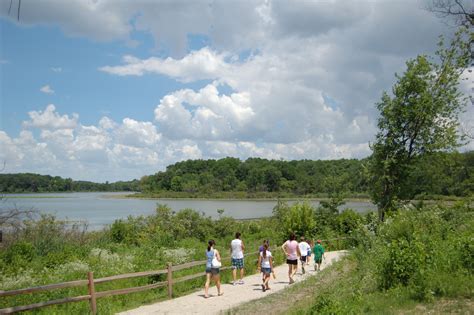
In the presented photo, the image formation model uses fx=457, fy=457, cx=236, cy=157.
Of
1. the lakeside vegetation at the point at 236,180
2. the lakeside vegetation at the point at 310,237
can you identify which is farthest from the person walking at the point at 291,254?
the lakeside vegetation at the point at 236,180

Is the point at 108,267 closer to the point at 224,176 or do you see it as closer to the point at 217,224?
the point at 217,224

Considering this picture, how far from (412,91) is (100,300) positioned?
23340mm

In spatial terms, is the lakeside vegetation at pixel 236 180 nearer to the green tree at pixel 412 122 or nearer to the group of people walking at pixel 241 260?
the green tree at pixel 412 122

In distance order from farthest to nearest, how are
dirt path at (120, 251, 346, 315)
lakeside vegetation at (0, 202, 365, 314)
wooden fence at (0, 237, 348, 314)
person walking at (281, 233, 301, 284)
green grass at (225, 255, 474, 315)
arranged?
person walking at (281, 233, 301, 284) < lakeside vegetation at (0, 202, 365, 314) < dirt path at (120, 251, 346, 315) < wooden fence at (0, 237, 348, 314) < green grass at (225, 255, 474, 315)

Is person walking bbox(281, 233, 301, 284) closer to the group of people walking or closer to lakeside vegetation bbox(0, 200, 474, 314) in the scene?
the group of people walking

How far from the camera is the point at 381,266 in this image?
1199 cm

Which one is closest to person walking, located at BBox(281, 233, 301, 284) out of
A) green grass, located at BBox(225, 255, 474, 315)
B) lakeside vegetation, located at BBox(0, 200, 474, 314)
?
lakeside vegetation, located at BBox(0, 200, 474, 314)

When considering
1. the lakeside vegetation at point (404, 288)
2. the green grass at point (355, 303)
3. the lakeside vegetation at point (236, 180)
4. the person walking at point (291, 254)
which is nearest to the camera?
the green grass at point (355, 303)

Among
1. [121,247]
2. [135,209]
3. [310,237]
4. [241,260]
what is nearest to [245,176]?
[135,209]

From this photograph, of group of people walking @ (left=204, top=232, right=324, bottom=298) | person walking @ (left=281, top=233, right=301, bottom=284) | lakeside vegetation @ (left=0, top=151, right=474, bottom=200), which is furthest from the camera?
lakeside vegetation @ (left=0, top=151, right=474, bottom=200)

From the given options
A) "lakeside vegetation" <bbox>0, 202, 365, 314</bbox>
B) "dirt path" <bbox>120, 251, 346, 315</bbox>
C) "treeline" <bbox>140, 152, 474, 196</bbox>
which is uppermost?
"treeline" <bbox>140, 152, 474, 196</bbox>

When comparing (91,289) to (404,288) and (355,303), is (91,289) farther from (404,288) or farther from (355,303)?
(404,288)

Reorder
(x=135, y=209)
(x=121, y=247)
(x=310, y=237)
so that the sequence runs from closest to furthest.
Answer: (x=121, y=247) < (x=310, y=237) < (x=135, y=209)

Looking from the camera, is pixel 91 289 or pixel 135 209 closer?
pixel 91 289
